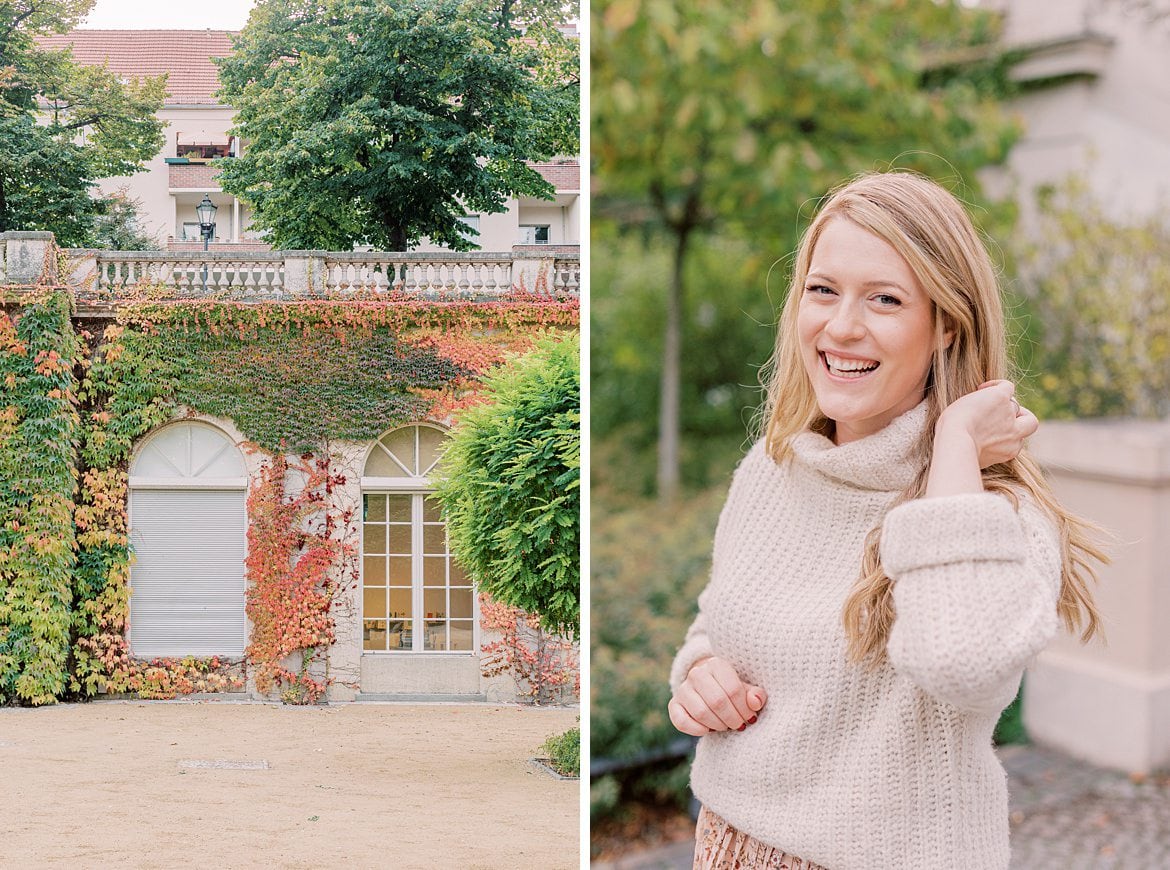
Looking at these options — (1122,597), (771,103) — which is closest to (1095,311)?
(1122,597)

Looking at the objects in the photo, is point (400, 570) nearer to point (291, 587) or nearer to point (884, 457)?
point (291, 587)

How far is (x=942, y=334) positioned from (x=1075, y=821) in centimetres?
229

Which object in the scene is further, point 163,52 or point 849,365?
point 163,52

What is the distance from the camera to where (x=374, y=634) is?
3.73 m

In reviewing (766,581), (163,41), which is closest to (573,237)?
(163,41)

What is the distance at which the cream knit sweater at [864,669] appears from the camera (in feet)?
3.48

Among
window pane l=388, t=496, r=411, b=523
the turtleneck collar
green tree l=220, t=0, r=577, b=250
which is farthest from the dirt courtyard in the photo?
the turtleneck collar

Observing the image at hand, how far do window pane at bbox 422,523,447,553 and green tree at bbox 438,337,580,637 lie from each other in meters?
0.02

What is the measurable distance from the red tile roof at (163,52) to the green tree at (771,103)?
1.30m

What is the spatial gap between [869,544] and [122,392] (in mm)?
3198

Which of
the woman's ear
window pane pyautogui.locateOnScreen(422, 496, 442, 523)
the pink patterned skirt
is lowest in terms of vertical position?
the pink patterned skirt

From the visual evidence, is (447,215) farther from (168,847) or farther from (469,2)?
(168,847)

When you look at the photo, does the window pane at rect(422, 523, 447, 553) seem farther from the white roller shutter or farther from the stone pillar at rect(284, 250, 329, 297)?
the stone pillar at rect(284, 250, 329, 297)

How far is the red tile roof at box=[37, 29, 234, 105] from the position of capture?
3.53 metres
